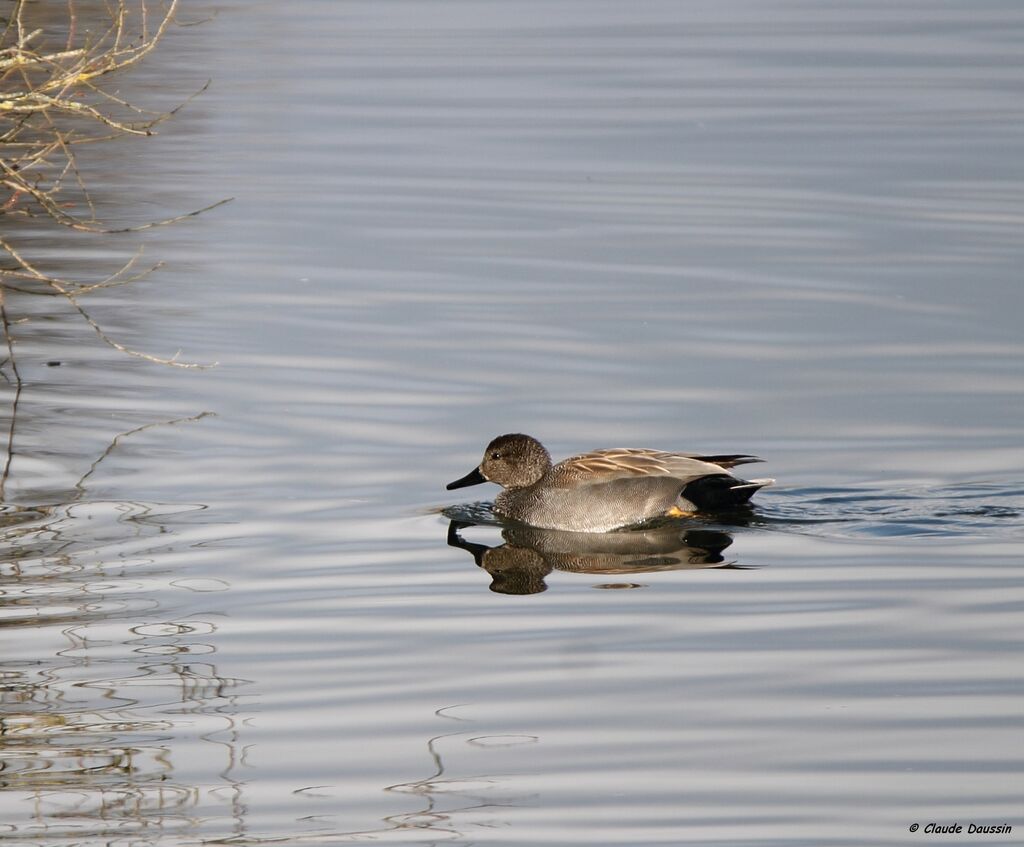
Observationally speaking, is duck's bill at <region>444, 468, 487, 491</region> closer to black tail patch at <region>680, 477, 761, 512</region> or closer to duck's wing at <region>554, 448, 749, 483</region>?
duck's wing at <region>554, 448, 749, 483</region>

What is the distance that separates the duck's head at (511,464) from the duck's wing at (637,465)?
0.41 feet

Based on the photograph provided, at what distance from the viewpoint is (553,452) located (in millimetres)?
11281

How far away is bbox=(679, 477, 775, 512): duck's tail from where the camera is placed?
10.2 meters

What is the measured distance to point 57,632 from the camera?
8.28 m

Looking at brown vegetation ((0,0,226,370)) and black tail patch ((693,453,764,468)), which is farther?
black tail patch ((693,453,764,468))

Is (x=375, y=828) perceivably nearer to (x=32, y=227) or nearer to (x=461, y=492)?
(x=461, y=492)

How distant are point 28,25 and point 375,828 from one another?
64.1 ft

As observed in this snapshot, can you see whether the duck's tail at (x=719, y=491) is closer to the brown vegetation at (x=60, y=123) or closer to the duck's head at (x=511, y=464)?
the duck's head at (x=511, y=464)

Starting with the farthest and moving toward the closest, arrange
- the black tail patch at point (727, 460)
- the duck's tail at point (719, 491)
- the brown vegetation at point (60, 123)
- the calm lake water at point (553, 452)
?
the duck's tail at point (719, 491) → the black tail patch at point (727, 460) → the brown vegetation at point (60, 123) → the calm lake water at point (553, 452)

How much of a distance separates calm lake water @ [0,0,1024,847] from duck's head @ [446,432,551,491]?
224mm

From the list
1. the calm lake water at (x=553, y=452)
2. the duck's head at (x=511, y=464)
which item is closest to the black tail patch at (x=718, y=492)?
the calm lake water at (x=553, y=452)

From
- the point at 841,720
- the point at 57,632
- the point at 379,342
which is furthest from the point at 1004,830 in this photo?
the point at 379,342

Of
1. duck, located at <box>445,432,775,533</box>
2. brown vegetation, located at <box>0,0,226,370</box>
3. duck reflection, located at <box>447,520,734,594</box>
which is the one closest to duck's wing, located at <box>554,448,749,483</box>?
duck, located at <box>445,432,775,533</box>

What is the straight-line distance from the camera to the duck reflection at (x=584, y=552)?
961cm
